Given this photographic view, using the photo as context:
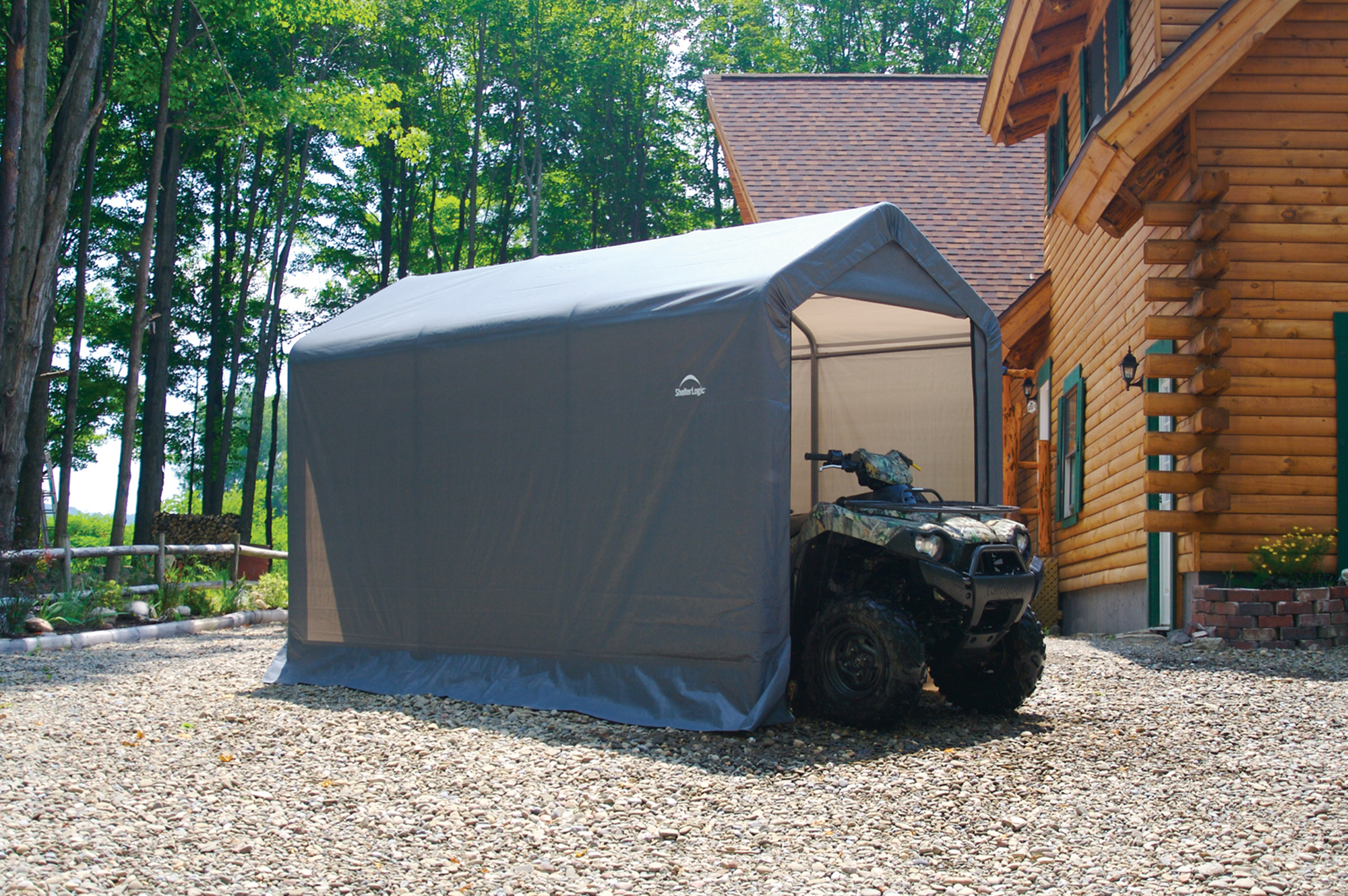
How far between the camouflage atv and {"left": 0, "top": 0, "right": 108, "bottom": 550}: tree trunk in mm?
9273

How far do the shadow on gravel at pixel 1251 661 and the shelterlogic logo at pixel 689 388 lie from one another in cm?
395

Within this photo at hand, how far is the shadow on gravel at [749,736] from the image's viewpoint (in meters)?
4.95

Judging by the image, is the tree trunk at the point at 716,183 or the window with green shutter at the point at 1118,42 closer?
the window with green shutter at the point at 1118,42

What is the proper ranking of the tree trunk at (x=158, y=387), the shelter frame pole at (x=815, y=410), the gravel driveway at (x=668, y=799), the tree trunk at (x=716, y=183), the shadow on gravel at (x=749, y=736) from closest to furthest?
the gravel driveway at (x=668, y=799) < the shadow on gravel at (x=749, y=736) < the shelter frame pole at (x=815, y=410) < the tree trunk at (x=158, y=387) < the tree trunk at (x=716, y=183)

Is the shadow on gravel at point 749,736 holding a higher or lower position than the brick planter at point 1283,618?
lower

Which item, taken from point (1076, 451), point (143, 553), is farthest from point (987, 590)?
point (143, 553)

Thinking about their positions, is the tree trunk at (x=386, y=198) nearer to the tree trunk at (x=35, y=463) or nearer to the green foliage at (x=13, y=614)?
the tree trunk at (x=35, y=463)

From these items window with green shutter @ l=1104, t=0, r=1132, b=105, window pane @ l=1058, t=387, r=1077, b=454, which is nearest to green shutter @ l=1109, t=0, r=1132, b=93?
window with green shutter @ l=1104, t=0, r=1132, b=105

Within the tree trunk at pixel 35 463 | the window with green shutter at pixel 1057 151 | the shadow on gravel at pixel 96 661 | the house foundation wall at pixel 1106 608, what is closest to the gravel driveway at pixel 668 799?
the shadow on gravel at pixel 96 661

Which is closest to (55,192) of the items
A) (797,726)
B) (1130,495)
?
(797,726)

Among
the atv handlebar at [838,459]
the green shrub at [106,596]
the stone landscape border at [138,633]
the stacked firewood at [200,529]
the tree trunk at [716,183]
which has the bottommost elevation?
the stone landscape border at [138,633]

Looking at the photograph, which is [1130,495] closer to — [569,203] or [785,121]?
[785,121]

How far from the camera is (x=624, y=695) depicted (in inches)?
233

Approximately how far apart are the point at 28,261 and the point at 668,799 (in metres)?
11.0
